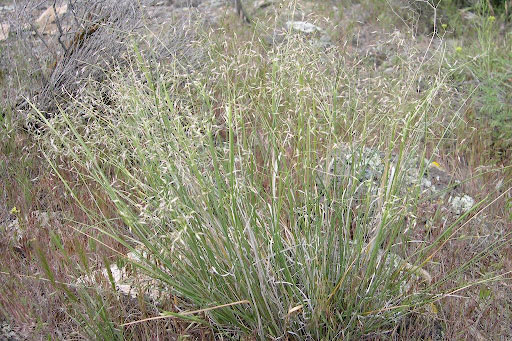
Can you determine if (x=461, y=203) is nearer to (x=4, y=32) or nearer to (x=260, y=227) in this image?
(x=260, y=227)

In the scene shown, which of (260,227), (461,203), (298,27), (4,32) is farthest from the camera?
(4,32)

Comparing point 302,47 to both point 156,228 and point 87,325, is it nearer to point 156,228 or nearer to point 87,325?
point 156,228

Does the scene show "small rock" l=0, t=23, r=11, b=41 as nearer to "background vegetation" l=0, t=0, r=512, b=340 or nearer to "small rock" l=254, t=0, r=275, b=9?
"background vegetation" l=0, t=0, r=512, b=340

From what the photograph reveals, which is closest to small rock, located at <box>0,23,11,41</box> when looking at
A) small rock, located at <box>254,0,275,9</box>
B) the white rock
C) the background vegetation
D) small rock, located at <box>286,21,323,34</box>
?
the background vegetation

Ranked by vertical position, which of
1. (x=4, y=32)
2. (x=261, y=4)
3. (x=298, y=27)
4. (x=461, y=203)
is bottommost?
(x=461, y=203)

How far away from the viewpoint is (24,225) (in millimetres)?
3236

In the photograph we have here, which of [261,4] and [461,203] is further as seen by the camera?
[261,4]

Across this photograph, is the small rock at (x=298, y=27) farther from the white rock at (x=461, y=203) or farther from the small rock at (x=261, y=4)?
the white rock at (x=461, y=203)

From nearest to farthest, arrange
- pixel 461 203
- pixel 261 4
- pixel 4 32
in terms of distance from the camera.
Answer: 1. pixel 461 203
2. pixel 4 32
3. pixel 261 4

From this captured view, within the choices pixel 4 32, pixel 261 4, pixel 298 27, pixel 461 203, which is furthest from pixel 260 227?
pixel 261 4

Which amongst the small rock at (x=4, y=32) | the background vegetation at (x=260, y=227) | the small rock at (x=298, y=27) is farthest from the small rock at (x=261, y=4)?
the background vegetation at (x=260, y=227)

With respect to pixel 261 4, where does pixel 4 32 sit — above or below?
above

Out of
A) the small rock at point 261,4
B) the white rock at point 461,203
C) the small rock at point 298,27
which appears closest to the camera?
the small rock at point 298,27

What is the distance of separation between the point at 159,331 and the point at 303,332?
2.00 feet
